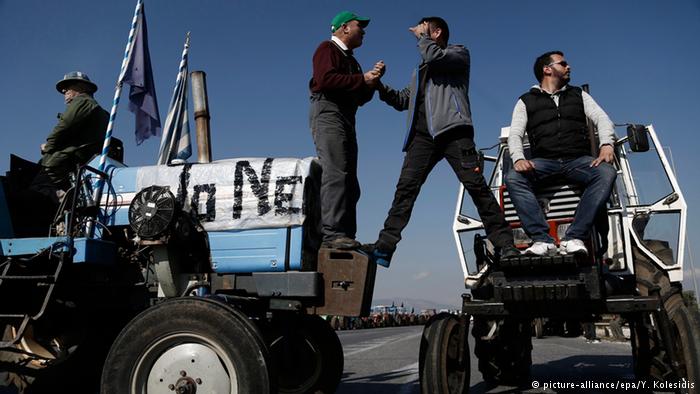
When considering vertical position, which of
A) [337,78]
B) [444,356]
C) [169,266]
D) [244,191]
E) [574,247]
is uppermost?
[337,78]

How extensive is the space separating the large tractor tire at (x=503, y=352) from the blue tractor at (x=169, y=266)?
2548mm

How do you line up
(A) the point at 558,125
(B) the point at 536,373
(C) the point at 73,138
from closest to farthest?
(A) the point at 558,125
(C) the point at 73,138
(B) the point at 536,373

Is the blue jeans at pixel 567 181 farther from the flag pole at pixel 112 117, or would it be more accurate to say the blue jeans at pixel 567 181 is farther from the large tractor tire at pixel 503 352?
the flag pole at pixel 112 117

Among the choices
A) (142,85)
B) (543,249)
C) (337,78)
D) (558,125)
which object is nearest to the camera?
(543,249)

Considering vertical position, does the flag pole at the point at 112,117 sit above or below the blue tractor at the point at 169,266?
above

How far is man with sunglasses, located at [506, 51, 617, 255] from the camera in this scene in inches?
161

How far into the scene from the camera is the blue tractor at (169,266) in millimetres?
3387

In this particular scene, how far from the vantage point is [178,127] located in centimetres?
618

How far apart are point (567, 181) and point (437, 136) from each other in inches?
41.3

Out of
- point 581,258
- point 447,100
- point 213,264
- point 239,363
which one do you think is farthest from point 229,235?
point 581,258

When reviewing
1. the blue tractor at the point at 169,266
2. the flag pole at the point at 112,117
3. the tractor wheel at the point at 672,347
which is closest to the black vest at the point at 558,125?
the tractor wheel at the point at 672,347

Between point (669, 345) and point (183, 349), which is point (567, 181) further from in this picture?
point (183, 349)

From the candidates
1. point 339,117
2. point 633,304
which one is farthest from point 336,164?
point 633,304

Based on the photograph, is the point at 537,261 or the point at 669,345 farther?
the point at 537,261
